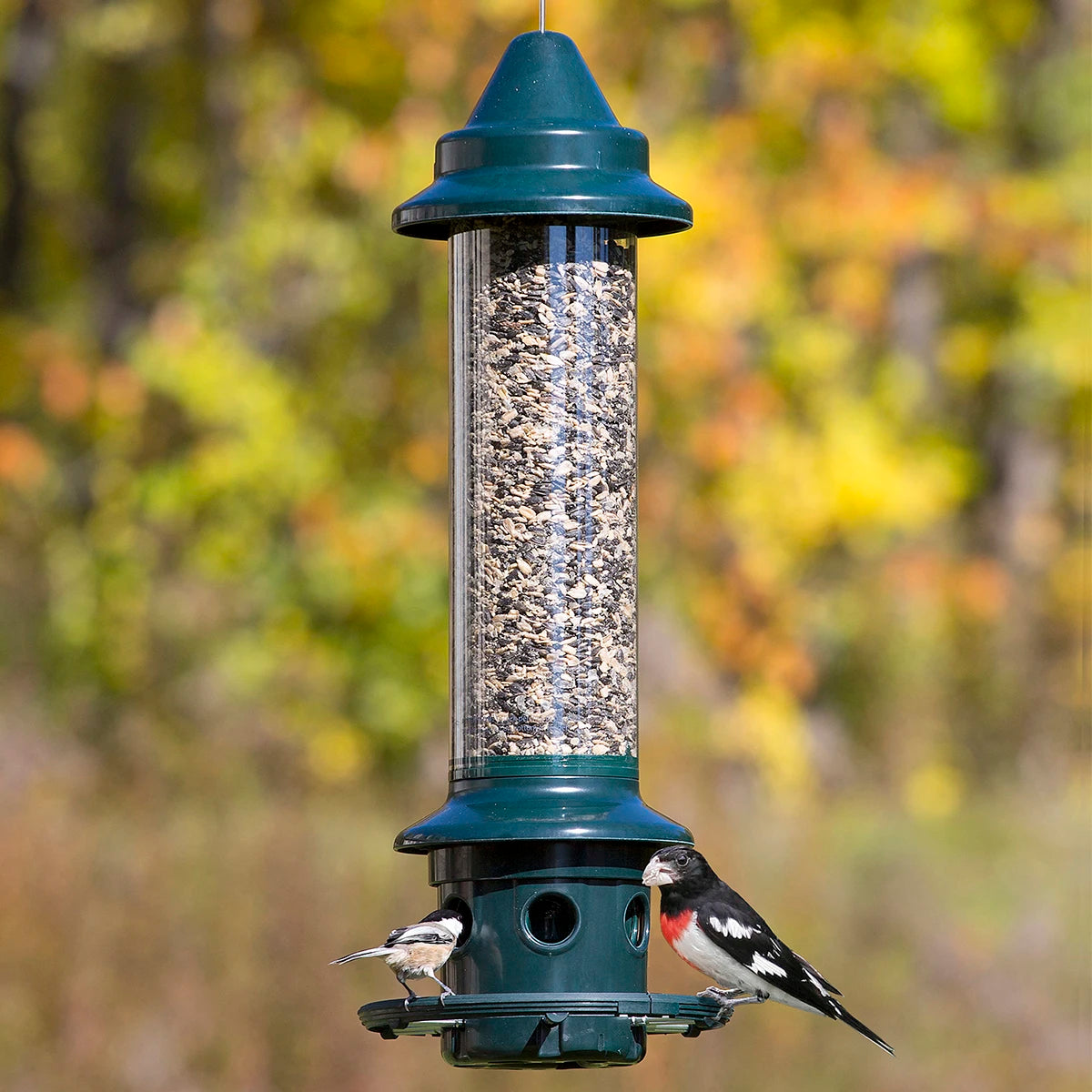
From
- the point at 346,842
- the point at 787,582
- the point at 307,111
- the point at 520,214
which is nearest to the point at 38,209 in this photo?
the point at 307,111

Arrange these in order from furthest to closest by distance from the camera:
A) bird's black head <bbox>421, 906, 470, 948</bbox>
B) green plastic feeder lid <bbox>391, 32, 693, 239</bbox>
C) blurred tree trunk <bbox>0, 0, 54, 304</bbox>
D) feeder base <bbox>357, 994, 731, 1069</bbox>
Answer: blurred tree trunk <bbox>0, 0, 54, 304</bbox> → green plastic feeder lid <bbox>391, 32, 693, 239</bbox> → bird's black head <bbox>421, 906, 470, 948</bbox> → feeder base <bbox>357, 994, 731, 1069</bbox>

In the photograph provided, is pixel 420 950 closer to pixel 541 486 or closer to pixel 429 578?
pixel 541 486

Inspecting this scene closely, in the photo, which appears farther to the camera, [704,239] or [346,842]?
Result: [704,239]

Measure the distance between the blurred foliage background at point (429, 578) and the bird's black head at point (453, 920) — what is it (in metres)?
5.77

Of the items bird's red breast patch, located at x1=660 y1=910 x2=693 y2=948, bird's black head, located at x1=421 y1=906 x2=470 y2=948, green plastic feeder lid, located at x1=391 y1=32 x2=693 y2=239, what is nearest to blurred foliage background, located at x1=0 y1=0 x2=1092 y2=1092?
bird's red breast patch, located at x1=660 y1=910 x2=693 y2=948

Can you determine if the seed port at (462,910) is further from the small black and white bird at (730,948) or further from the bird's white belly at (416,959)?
the small black and white bird at (730,948)

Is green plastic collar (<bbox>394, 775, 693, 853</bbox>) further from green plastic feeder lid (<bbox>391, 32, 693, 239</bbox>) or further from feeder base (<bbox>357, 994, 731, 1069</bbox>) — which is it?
green plastic feeder lid (<bbox>391, 32, 693, 239</bbox>)

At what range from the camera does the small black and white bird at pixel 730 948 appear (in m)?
5.09

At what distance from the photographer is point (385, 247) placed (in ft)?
51.3

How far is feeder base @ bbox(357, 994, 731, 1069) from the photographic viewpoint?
471 cm

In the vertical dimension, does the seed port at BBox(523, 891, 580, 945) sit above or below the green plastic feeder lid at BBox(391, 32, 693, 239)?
below

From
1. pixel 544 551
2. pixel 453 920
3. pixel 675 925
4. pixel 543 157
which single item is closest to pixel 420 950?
pixel 453 920

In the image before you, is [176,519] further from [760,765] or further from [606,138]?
[606,138]

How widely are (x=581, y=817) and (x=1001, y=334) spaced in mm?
18570
